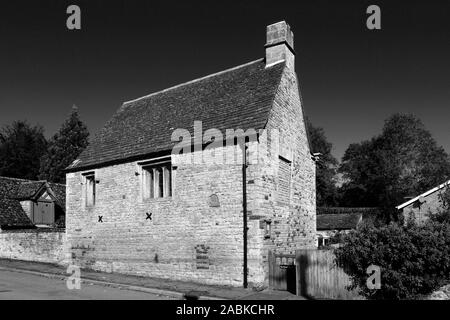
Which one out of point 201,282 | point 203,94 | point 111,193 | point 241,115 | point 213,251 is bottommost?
point 201,282

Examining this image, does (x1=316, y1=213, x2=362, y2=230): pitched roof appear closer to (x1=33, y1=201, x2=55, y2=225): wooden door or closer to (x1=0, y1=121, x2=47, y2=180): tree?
(x1=33, y1=201, x2=55, y2=225): wooden door

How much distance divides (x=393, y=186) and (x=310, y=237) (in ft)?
119

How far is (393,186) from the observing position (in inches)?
2064

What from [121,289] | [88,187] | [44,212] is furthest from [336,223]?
[121,289]

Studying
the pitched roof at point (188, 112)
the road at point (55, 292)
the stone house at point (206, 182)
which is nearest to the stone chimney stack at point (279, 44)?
the stone house at point (206, 182)

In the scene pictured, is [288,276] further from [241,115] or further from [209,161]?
[241,115]

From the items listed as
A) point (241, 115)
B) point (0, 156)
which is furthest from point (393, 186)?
point (0, 156)

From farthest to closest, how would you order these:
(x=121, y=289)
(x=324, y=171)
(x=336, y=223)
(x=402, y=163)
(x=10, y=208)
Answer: (x=324, y=171) → (x=402, y=163) → (x=336, y=223) → (x=10, y=208) → (x=121, y=289)

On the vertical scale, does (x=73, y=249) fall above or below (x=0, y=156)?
below

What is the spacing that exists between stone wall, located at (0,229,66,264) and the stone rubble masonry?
1161mm

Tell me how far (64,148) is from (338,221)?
30.7 meters

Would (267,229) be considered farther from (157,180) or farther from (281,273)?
(157,180)

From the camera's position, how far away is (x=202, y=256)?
53.0 feet

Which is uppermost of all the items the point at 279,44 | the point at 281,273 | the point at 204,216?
the point at 279,44
